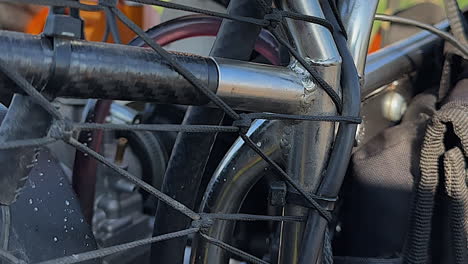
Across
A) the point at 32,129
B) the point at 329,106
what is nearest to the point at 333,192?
the point at 329,106

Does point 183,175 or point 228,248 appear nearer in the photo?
point 228,248

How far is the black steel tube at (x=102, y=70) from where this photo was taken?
48 cm

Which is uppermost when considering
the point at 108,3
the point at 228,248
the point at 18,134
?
the point at 108,3

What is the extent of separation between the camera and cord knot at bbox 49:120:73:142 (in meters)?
0.48

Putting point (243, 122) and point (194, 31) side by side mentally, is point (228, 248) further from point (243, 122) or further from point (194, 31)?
point (194, 31)

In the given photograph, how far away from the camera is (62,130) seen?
18.8 inches

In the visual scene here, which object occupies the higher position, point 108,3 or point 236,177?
point 108,3

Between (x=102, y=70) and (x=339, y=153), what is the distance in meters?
0.26

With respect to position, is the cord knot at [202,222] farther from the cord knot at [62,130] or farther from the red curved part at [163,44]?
the red curved part at [163,44]

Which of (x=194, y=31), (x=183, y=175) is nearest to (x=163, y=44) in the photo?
(x=194, y=31)

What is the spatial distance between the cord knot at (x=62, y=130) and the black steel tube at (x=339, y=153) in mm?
280

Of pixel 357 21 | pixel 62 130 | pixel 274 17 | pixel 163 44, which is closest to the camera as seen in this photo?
pixel 62 130

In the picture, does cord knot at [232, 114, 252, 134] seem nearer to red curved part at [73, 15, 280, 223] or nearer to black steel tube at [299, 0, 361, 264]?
black steel tube at [299, 0, 361, 264]

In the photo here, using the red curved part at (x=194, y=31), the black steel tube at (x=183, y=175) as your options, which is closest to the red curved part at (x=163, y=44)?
the red curved part at (x=194, y=31)
